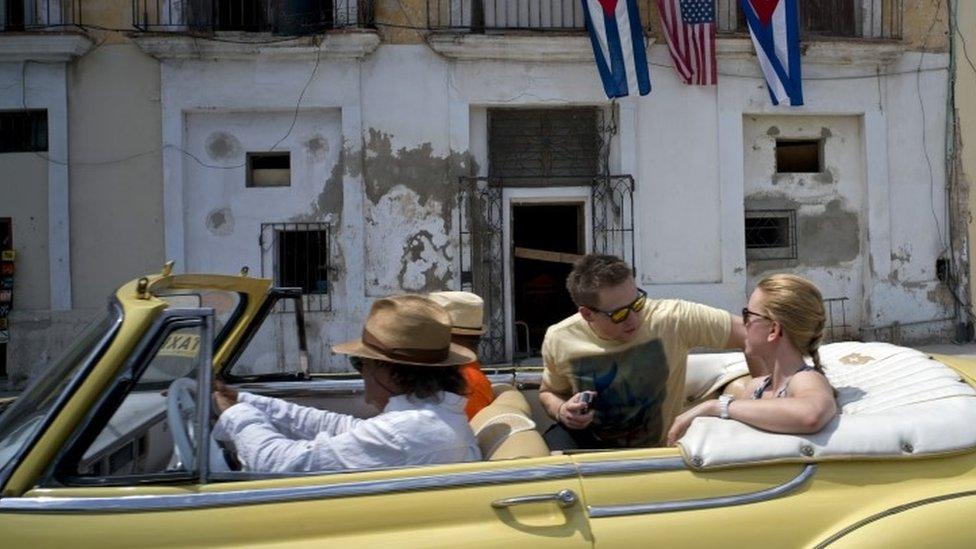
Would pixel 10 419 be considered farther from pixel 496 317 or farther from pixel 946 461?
pixel 496 317

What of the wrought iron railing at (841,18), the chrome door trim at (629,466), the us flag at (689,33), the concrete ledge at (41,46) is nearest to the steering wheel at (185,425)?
the chrome door trim at (629,466)

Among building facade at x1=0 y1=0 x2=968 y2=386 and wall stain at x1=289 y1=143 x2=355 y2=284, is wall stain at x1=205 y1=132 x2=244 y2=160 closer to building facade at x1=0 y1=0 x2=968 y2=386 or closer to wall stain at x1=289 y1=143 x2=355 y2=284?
building facade at x1=0 y1=0 x2=968 y2=386

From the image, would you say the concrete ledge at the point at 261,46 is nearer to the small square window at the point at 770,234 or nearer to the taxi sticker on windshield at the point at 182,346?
the small square window at the point at 770,234

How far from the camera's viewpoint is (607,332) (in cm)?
384

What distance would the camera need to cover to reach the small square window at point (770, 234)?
46.4 ft

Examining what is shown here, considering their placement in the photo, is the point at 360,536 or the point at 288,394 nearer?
the point at 360,536

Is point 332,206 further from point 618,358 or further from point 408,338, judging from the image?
point 408,338

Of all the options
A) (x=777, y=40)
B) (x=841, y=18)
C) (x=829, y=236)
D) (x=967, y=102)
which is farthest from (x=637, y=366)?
(x=967, y=102)

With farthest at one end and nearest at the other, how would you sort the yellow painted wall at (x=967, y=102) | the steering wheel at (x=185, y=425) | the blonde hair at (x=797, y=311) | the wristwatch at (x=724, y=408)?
the yellow painted wall at (x=967, y=102)
the blonde hair at (x=797, y=311)
the wristwatch at (x=724, y=408)
the steering wheel at (x=185, y=425)

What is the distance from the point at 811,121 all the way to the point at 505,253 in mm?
4720

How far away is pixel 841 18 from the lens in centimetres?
1449

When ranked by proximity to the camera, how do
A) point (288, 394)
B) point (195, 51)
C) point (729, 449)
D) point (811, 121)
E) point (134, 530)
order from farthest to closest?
1. point (811, 121)
2. point (195, 51)
3. point (288, 394)
4. point (729, 449)
5. point (134, 530)

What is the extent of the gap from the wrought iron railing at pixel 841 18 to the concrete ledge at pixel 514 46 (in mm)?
1373

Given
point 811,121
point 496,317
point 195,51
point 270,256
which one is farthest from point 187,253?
point 811,121
